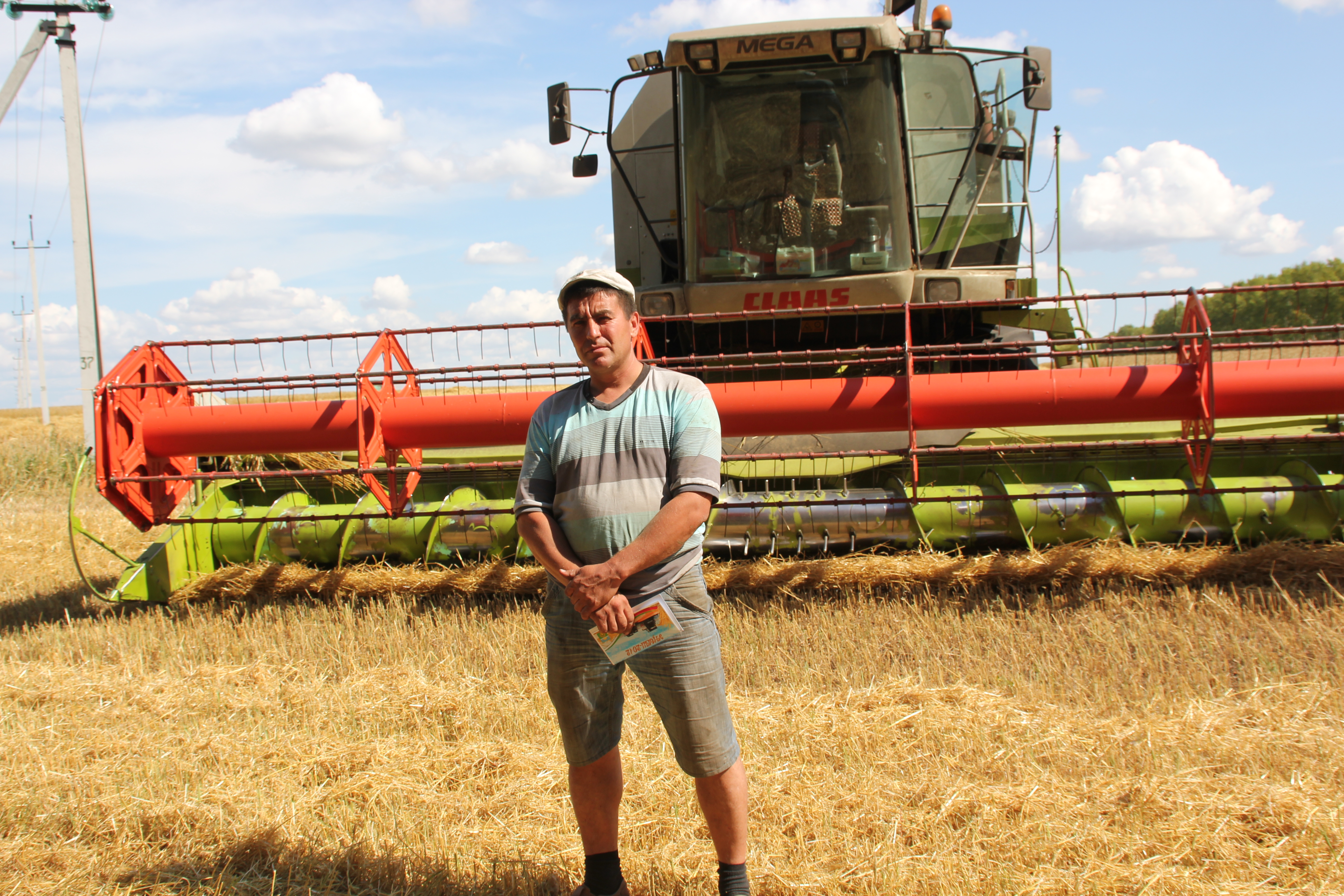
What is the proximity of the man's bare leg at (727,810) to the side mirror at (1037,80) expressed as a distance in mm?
4259

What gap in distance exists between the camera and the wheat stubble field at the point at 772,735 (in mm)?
2369

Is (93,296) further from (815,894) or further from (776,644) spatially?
(815,894)

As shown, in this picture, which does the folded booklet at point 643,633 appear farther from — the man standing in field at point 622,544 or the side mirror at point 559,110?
the side mirror at point 559,110

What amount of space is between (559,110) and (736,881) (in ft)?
14.5

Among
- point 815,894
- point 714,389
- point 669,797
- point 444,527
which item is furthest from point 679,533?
point 444,527

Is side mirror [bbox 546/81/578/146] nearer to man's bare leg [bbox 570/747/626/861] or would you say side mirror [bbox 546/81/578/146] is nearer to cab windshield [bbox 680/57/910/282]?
cab windshield [bbox 680/57/910/282]

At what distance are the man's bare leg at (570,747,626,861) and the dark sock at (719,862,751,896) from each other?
280 millimetres

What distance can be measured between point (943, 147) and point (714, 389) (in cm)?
239

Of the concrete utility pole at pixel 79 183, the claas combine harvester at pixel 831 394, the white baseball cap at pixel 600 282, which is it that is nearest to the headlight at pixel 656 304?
the claas combine harvester at pixel 831 394

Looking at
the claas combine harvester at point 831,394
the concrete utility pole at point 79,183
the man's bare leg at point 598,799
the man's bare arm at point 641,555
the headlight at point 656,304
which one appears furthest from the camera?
the concrete utility pole at point 79,183

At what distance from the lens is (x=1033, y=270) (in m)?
5.77

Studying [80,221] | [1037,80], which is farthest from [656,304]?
[80,221]

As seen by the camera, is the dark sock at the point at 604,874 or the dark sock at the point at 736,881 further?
the dark sock at the point at 604,874

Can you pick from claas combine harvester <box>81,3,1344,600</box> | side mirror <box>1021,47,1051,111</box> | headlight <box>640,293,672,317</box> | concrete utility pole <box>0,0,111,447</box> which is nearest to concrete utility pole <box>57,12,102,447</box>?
concrete utility pole <box>0,0,111,447</box>
